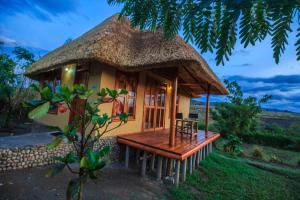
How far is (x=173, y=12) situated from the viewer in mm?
1064

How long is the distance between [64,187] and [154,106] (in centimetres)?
507

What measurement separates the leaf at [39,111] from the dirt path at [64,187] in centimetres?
213

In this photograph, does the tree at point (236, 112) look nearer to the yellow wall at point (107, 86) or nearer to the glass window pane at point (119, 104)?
the yellow wall at point (107, 86)

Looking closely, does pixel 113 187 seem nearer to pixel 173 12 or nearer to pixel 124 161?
pixel 124 161

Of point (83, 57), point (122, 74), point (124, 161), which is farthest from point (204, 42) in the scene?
point (124, 161)

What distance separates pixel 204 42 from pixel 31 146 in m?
5.47

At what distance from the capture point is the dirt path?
336 centimetres

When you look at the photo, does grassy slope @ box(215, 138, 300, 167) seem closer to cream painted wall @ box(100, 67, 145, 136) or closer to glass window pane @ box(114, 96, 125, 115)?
cream painted wall @ box(100, 67, 145, 136)

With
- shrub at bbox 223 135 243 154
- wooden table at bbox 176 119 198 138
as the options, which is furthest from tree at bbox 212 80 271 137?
wooden table at bbox 176 119 198 138

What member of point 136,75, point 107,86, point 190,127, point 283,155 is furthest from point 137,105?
point 283,155

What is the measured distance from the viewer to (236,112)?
47.0ft

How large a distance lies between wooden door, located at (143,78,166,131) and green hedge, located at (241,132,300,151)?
40.9 ft

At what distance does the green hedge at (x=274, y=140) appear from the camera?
1470 centimetres

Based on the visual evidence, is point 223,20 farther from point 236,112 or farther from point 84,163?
point 236,112
